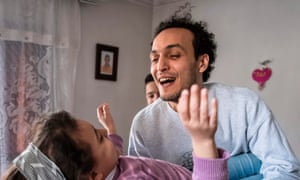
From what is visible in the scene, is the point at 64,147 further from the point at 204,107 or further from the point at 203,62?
the point at 203,62

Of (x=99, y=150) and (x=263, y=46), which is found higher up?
(x=263, y=46)

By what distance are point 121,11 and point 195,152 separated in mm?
2366

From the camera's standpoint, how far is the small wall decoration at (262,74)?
7.73 feet

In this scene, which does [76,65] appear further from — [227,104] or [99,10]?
[227,104]

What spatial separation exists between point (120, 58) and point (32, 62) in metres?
0.82

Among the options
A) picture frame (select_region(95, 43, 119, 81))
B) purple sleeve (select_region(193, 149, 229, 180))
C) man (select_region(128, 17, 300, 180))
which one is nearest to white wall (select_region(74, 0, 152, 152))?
picture frame (select_region(95, 43, 119, 81))

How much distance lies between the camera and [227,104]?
1167mm

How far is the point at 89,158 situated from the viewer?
84 centimetres

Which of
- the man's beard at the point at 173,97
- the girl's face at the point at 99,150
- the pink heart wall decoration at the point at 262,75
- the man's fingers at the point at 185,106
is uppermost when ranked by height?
the pink heart wall decoration at the point at 262,75

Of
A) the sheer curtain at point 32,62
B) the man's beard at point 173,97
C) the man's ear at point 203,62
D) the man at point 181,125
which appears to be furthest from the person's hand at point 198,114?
the sheer curtain at point 32,62

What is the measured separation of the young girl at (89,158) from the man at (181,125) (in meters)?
0.23

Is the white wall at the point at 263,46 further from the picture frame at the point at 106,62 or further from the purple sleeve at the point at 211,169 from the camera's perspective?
the purple sleeve at the point at 211,169

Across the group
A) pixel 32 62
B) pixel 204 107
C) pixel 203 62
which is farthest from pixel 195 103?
pixel 32 62

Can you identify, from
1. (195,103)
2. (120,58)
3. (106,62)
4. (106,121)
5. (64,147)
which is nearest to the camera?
(195,103)
